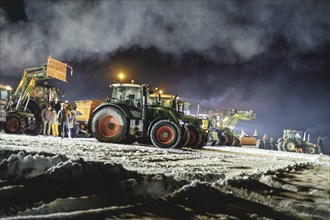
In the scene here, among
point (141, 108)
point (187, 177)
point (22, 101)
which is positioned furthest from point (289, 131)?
point (187, 177)

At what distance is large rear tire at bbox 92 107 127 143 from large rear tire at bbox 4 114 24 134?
5286 mm

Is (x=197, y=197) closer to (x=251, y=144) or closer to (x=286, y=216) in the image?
(x=286, y=216)

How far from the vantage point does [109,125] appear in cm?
863

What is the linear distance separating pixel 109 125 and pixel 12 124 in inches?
231

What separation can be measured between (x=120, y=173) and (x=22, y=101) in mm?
12504

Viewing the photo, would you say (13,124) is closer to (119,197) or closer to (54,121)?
(54,121)

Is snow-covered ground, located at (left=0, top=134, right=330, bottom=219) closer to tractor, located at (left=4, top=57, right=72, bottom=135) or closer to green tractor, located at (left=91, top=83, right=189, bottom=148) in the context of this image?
green tractor, located at (left=91, top=83, right=189, bottom=148)

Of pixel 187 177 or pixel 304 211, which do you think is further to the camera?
pixel 187 177

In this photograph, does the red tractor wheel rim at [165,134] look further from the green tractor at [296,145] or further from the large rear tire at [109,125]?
the green tractor at [296,145]

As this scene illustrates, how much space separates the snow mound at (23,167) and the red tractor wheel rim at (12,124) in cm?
1095

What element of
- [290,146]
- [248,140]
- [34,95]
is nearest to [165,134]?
[34,95]

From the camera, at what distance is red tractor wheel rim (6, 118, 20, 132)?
1176 centimetres

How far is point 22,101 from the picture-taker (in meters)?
13.1

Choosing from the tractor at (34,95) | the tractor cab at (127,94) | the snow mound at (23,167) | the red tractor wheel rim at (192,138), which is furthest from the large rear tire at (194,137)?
the snow mound at (23,167)
